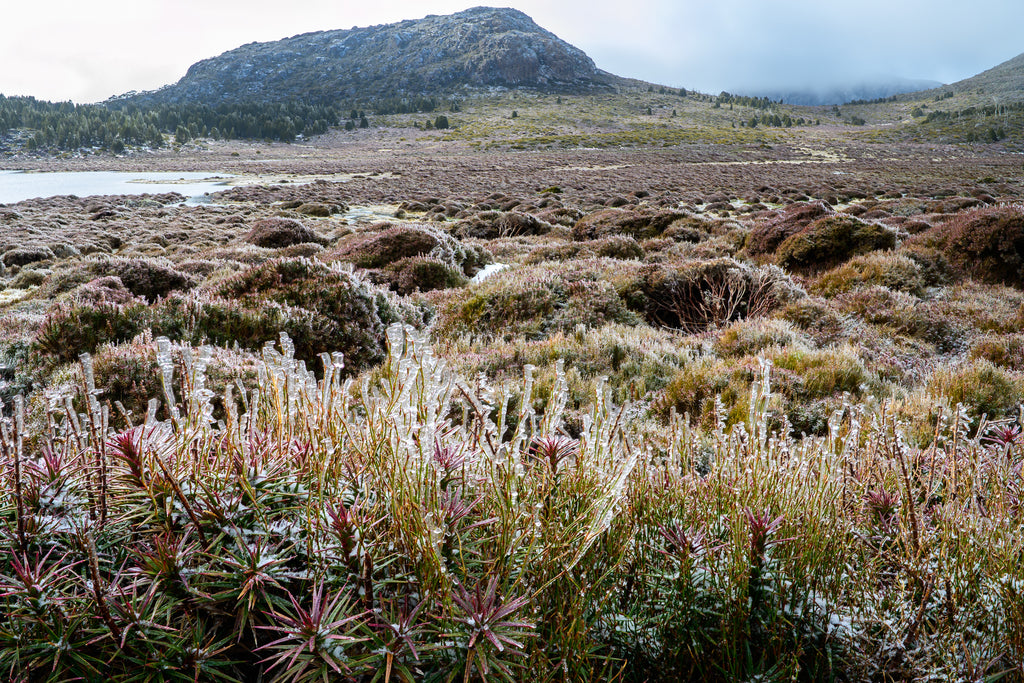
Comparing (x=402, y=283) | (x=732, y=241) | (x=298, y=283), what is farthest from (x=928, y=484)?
(x=732, y=241)

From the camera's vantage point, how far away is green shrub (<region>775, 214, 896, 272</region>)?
1291 centimetres

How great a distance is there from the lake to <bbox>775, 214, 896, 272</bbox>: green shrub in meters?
50.1

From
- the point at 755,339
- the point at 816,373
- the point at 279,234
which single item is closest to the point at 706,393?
the point at 816,373

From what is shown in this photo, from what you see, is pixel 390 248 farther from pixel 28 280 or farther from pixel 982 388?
pixel 28 280

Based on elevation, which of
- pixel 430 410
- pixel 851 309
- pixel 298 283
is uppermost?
pixel 430 410

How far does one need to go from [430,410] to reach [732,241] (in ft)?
55.4

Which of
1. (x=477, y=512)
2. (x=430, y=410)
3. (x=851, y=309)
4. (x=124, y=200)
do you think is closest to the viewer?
(x=430, y=410)

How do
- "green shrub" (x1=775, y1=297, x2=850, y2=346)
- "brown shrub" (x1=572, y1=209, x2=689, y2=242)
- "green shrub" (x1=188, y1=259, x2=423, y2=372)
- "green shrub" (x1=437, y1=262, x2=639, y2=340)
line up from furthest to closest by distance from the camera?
1. "brown shrub" (x1=572, y1=209, x2=689, y2=242)
2. "green shrub" (x1=437, y1=262, x2=639, y2=340)
3. "green shrub" (x1=775, y1=297, x2=850, y2=346)
4. "green shrub" (x1=188, y1=259, x2=423, y2=372)

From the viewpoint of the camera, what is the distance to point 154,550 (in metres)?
1.36

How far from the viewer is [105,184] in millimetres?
65312

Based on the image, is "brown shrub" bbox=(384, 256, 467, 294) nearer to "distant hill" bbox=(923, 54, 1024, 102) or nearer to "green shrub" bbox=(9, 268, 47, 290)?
"green shrub" bbox=(9, 268, 47, 290)

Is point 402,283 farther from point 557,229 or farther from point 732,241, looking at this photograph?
point 557,229

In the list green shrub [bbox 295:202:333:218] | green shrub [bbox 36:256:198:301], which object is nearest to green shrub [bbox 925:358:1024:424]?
green shrub [bbox 36:256:198:301]

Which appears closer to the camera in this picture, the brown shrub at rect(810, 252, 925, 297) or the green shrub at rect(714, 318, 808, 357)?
the green shrub at rect(714, 318, 808, 357)
